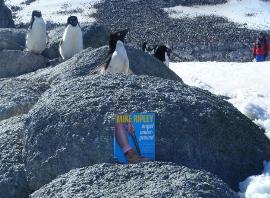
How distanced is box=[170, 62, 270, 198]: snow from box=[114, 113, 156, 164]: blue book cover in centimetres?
85

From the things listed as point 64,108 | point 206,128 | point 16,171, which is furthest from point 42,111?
point 206,128

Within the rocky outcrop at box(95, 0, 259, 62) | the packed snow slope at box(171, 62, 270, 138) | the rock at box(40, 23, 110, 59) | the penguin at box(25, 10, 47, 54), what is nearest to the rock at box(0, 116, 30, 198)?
the packed snow slope at box(171, 62, 270, 138)

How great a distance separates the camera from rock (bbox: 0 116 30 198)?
17.4ft

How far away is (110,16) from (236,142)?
132 ft

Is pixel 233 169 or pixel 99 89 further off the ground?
pixel 99 89

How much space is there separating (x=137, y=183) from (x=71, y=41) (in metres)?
7.76

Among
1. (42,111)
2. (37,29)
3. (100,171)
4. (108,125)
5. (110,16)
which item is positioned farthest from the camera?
(110,16)

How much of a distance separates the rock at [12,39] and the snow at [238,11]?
27.1 m

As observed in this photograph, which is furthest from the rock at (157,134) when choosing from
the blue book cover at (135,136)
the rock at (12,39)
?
the rock at (12,39)

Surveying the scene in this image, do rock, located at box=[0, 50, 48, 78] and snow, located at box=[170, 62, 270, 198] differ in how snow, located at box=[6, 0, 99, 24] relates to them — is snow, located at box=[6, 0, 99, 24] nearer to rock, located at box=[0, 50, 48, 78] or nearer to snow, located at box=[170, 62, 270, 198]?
snow, located at box=[170, 62, 270, 198]

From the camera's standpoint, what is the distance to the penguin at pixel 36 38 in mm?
12820

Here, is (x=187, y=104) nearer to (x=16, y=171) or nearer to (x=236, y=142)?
(x=236, y=142)

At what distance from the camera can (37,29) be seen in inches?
526

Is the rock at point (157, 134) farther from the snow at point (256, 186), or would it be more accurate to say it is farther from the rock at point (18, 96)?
the rock at point (18, 96)
